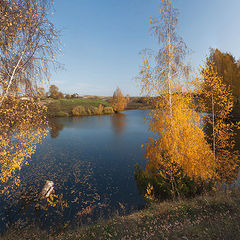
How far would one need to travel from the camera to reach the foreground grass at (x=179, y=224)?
12.9 feet

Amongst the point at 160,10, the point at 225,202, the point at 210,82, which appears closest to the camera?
the point at 225,202

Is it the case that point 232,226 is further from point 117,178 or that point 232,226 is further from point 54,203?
point 54,203

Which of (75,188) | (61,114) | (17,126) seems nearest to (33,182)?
(75,188)

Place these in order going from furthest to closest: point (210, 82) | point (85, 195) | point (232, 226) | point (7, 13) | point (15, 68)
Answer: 1. point (85, 195)
2. point (210, 82)
3. point (15, 68)
4. point (7, 13)
5. point (232, 226)

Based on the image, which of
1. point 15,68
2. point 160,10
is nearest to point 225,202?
point 15,68

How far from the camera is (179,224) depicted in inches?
185

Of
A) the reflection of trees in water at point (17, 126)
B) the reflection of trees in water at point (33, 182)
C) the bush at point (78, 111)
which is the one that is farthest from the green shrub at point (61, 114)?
the reflection of trees in water at point (17, 126)

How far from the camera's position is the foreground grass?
12.9 ft

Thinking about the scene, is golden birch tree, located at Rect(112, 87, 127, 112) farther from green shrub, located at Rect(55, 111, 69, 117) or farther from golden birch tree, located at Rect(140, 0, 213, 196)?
golden birch tree, located at Rect(140, 0, 213, 196)

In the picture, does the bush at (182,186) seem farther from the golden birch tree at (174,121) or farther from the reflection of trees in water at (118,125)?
the reflection of trees in water at (118,125)

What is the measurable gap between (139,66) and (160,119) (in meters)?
3.52

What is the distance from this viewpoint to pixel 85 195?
9070 mm

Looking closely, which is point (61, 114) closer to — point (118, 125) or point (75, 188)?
point (118, 125)

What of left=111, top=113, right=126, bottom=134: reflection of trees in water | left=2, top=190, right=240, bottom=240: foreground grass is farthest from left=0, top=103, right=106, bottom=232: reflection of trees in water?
left=111, top=113, right=126, bottom=134: reflection of trees in water
